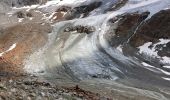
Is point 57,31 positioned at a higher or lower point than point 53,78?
higher

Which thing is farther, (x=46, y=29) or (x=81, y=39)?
(x=46, y=29)

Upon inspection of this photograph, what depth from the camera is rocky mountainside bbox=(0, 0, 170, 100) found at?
67.5 ft

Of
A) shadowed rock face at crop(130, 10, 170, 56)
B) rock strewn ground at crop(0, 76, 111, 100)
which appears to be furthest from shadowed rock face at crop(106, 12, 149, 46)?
rock strewn ground at crop(0, 76, 111, 100)

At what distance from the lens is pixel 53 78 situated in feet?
81.4

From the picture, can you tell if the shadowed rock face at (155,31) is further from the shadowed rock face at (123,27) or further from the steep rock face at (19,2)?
the steep rock face at (19,2)

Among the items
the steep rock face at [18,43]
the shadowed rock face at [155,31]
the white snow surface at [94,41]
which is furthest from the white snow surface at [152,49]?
the steep rock face at [18,43]

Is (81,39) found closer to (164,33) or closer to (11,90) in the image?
(164,33)

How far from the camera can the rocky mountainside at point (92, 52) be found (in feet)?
67.5

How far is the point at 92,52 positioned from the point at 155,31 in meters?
6.52

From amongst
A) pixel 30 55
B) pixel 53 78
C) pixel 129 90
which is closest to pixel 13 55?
pixel 30 55

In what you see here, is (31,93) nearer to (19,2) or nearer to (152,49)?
(152,49)

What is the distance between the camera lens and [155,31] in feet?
109

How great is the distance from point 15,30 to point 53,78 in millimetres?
17370

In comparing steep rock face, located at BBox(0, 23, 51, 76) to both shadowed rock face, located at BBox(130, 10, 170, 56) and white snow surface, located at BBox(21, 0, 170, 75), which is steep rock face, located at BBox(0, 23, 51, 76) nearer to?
white snow surface, located at BBox(21, 0, 170, 75)
